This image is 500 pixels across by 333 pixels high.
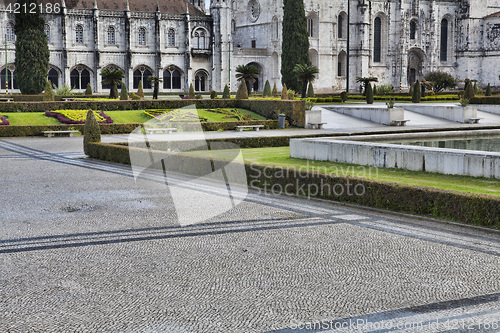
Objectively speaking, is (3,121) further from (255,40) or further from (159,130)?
(255,40)

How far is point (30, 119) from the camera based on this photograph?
97.8 ft

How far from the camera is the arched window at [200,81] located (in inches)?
2482

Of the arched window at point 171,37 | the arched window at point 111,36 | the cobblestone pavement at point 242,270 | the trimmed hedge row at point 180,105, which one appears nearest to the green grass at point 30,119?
the trimmed hedge row at point 180,105

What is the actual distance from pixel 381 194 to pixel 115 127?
20.4 metres

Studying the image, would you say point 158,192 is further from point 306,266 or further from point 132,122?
point 132,122

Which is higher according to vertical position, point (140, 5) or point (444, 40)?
point (140, 5)

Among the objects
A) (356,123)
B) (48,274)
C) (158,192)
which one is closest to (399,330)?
(48,274)

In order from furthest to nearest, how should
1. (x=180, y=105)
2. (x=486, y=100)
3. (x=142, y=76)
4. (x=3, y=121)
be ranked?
(x=142, y=76) → (x=486, y=100) → (x=180, y=105) → (x=3, y=121)

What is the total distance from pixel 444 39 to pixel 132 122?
5661cm

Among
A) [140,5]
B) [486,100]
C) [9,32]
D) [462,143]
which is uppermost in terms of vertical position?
[140,5]

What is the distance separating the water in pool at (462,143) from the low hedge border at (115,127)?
38.4 feet

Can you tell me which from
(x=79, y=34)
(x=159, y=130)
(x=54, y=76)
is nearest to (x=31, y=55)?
(x=54, y=76)

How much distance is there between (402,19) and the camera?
2808 inches

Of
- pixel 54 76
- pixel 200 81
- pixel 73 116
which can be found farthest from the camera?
pixel 200 81
